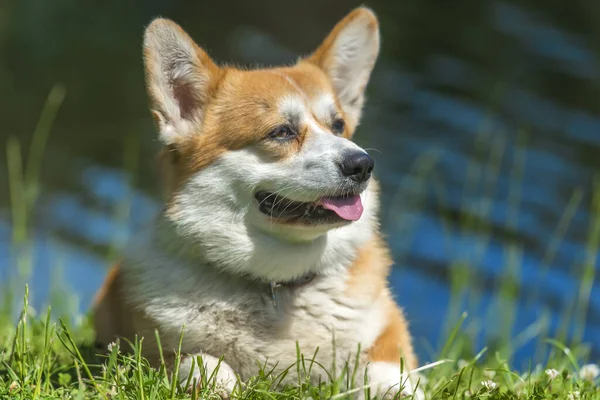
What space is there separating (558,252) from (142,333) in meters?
5.57

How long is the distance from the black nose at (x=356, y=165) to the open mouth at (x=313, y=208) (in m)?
0.12

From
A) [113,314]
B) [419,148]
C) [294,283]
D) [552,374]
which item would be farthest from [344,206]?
[419,148]

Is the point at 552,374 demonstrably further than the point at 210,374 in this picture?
Yes

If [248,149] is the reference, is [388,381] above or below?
below

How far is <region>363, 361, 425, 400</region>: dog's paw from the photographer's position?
3.49m

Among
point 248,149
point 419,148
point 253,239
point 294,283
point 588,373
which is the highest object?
point 248,149

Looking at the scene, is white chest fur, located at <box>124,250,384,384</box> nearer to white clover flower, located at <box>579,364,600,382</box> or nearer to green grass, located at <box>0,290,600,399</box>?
green grass, located at <box>0,290,600,399</box>

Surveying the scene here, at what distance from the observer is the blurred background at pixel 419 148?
6.51 m

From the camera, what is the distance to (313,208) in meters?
3.78

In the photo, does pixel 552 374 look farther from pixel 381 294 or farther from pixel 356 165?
pixel 356 165

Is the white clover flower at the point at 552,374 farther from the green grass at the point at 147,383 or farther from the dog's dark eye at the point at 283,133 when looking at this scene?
the dog's dark eye at the point at 283,133

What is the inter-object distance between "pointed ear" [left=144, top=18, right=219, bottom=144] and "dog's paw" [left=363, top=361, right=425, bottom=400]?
128 centimetres

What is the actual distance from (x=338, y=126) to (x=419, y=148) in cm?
686

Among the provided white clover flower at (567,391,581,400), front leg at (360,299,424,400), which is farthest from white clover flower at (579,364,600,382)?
front leg at (360,299,424,400)
